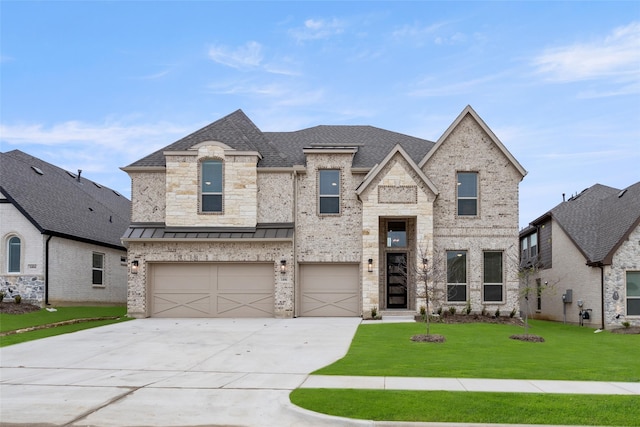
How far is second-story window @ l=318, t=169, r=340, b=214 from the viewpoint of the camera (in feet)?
Answer: 80.4

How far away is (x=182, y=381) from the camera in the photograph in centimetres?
1124

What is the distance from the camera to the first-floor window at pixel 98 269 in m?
29.0

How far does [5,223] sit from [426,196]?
58.7ft

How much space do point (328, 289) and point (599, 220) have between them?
12.2 m

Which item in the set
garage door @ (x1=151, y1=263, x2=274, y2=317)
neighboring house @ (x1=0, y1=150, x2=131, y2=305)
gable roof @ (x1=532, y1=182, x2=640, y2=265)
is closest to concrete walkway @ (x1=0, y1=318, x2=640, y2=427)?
garage door @ (x1=151, y1=263, x2=274, y2=317)

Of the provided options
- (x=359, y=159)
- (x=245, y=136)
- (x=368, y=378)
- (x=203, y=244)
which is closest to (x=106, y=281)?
(x=203, y=244)

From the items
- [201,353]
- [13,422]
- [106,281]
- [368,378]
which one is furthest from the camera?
[106,281]

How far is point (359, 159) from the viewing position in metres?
25.4

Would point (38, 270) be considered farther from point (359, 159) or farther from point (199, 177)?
point (359, 159)

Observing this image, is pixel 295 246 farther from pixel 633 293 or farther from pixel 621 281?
pixel 633 293

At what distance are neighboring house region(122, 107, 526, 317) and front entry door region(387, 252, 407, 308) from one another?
0.44 feet

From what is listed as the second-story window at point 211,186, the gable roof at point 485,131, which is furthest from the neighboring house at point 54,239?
the gable roof at point 485,131

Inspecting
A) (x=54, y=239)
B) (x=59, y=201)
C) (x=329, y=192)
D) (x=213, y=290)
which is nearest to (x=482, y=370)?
(x=329, y=192)

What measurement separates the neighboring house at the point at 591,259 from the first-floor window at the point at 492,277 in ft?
4.07
